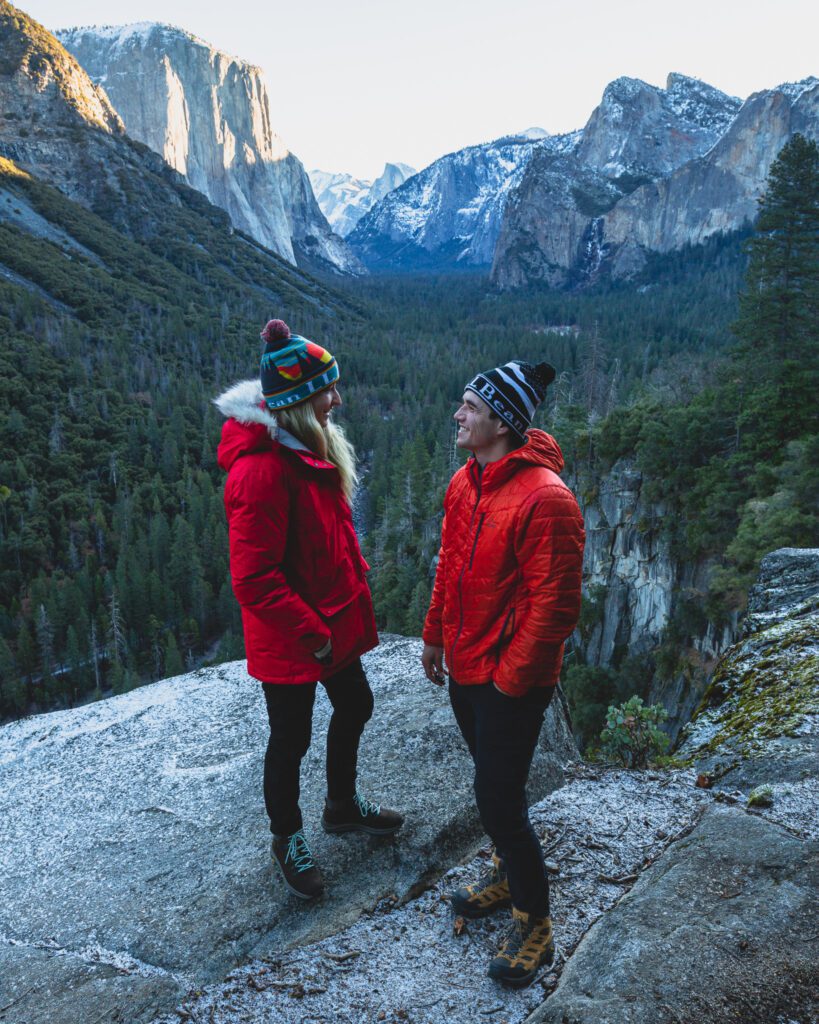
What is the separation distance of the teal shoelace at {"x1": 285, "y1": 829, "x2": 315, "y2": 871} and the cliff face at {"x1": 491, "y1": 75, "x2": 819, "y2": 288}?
170727 mm

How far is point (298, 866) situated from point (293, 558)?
1631 mm

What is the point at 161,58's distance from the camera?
156750mm

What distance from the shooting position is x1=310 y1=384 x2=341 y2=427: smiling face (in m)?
2.98

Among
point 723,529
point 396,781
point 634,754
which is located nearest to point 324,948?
point 396,781

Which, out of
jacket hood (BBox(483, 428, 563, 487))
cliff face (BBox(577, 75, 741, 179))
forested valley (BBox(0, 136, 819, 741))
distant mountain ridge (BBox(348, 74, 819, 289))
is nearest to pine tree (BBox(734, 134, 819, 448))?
forested valley (BBox(0, 136, 819, 741))

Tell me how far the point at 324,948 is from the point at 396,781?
1.27m

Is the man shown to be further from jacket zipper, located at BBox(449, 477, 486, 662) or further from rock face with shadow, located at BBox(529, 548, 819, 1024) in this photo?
rock face with shadow, located at BBox(529, 548, 819, 1024)

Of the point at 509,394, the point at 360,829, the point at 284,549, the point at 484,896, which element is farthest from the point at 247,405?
the point at 484,896

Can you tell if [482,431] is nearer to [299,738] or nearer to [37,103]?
[299,738]

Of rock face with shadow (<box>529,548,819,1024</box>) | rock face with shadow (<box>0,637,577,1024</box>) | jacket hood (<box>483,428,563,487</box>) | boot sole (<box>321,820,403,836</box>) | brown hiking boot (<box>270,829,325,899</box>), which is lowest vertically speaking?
rock face with shadow (<box>0,637,577,1024</box>)

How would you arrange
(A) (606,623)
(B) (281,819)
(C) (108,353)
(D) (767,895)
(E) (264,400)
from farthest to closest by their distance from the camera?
(C) (108,353)
(A) (606,623)
(B) (281,819)
(E) (264,400)
(D) (767,895)

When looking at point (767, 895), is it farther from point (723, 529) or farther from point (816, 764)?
point (723, 529)

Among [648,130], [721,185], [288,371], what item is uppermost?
[648,130]

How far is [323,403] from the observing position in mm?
3002
